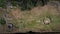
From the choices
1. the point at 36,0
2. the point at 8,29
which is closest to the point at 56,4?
the point at 36,0

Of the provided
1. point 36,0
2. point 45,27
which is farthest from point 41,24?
point 36,0

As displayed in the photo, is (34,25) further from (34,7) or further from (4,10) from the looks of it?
(4,10)

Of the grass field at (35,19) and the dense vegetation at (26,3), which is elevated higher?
the dense vegetation at (26,3)

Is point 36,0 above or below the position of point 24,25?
above

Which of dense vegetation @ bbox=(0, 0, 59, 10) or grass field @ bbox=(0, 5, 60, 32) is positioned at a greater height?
dense vegetation @ bbox=(0, 0, 59, 10)

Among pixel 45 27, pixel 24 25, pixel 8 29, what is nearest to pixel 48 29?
pixel 45 27

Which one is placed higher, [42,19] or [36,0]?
[36,0]

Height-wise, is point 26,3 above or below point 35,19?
above

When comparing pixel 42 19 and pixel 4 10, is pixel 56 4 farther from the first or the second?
pixel 4 10

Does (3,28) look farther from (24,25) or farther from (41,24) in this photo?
(41,24)
